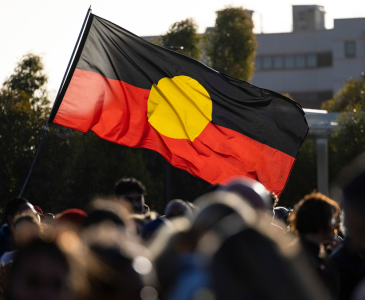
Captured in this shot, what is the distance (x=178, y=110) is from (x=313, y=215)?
5018 millimetres

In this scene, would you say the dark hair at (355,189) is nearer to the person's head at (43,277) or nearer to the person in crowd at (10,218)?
the person's head at (43,277)

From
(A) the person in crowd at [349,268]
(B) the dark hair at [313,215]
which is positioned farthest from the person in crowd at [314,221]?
(A) the person in crowd at [349,268]

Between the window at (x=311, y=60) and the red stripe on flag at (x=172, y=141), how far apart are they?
57592 millimetres

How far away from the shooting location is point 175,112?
862cm

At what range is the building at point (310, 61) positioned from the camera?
203 ft

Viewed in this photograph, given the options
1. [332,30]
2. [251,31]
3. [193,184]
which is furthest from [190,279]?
[332,30]

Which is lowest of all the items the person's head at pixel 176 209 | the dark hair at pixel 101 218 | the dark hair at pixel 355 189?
the person's head at pixel 176 209

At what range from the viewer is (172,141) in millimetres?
8391

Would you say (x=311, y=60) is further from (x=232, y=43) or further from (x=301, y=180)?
(x=232, y=43)

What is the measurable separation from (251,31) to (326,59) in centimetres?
3096

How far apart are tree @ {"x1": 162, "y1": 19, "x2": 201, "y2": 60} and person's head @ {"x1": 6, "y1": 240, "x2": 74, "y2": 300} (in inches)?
1137

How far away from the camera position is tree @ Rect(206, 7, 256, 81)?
3419 centimetres

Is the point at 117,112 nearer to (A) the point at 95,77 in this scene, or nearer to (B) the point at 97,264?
(A) the point at 95,77

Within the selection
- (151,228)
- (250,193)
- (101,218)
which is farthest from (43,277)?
(151,228)
